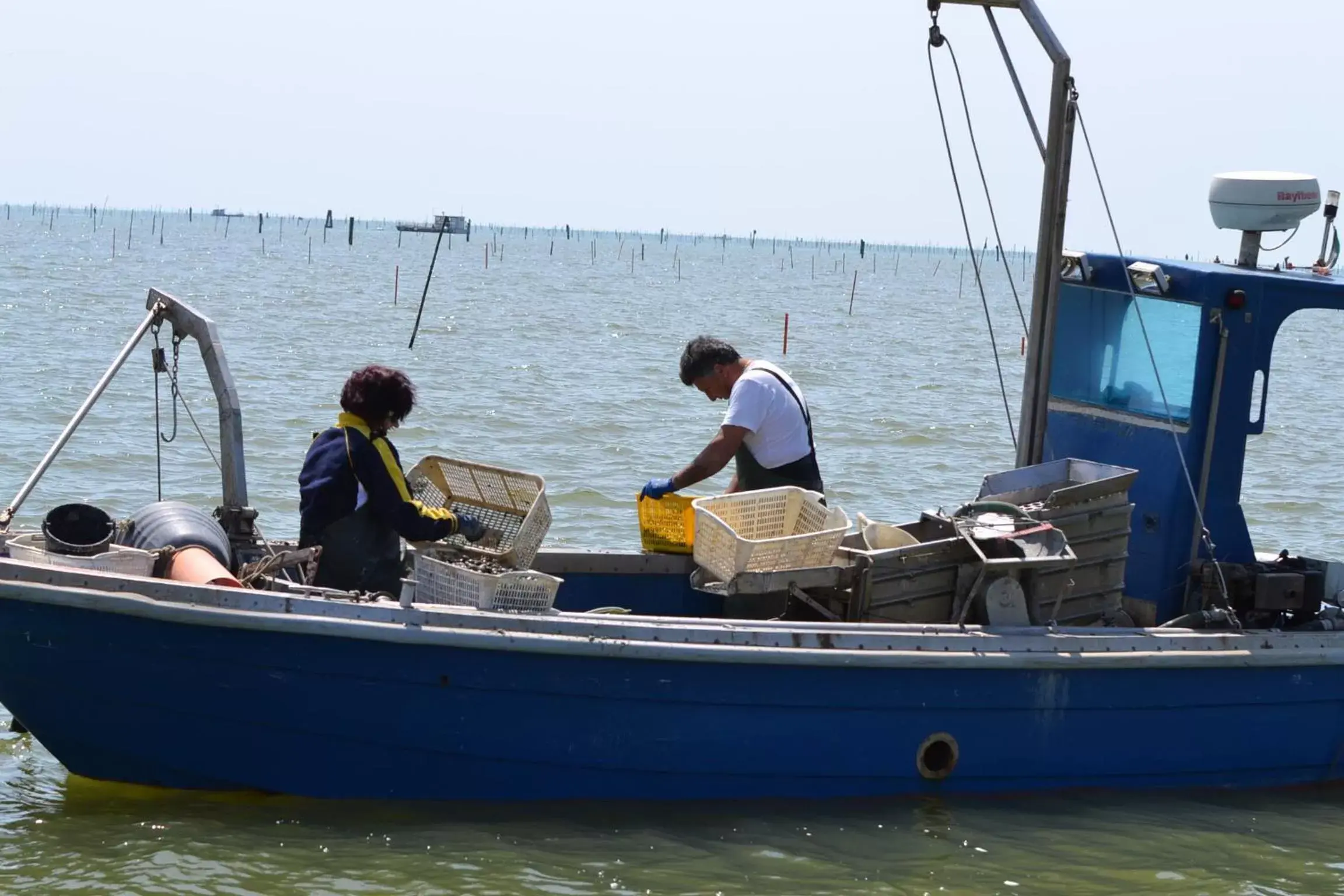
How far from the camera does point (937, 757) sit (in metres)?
7.45

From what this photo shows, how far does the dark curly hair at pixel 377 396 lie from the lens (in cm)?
721

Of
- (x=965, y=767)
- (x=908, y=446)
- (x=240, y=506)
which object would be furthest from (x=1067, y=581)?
(x=908, y=446)

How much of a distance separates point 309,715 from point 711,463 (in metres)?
2.30

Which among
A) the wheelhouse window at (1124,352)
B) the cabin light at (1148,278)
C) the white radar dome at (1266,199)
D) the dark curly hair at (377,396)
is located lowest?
the dark curly hair at (377,396)

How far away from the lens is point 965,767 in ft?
24.5

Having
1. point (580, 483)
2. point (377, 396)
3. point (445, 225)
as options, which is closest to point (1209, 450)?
point (377, 396)

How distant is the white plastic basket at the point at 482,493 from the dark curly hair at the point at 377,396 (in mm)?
492

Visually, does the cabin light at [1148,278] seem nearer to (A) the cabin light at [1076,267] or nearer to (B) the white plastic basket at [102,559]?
(A) the cabin light at [1076,267]

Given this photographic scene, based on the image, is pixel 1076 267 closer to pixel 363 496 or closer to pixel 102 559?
pixel 363 496

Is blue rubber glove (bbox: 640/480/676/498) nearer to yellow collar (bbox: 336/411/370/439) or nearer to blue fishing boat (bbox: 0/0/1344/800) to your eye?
blue fishing boat (bbox: 0/0/1344/800)

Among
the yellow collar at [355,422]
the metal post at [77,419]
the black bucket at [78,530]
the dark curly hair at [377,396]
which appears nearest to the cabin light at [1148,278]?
the dark curly hair at [377,396]

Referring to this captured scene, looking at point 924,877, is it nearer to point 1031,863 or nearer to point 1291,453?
point 1031,863

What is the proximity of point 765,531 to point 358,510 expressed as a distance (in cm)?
188

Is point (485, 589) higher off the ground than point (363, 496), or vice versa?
point (363, 496)
